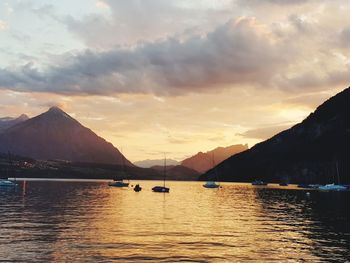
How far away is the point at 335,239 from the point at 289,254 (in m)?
13.5

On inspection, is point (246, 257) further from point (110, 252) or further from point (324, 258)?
point (110, 252)

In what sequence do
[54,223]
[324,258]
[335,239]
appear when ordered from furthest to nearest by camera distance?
[54,223] < [335,239] < [324,258]

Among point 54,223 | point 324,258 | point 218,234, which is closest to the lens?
point 324,258

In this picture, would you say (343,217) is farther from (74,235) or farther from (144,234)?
(74,235)

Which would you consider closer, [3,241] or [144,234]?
[3,241]

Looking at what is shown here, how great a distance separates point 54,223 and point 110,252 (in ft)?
94.7

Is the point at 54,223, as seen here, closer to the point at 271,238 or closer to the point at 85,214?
the point at 85,214

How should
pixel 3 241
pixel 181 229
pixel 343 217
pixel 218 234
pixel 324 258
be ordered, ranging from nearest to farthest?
1. pixel 324 258
2. pixel 3 241
3. pixel 218 234
4. pixel 181 229
5. pixel 343 217

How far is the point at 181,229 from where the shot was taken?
67500 millimetres

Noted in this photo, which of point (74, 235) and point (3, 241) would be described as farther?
point (74, 235)

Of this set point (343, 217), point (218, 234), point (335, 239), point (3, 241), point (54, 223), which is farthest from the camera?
point (343, 217)

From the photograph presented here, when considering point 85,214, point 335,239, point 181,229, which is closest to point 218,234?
point 181,229

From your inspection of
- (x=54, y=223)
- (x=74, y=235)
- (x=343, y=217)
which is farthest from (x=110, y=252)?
(x=343, y=217)

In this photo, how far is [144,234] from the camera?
6044 cm
